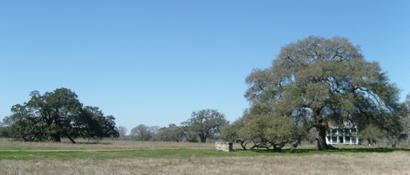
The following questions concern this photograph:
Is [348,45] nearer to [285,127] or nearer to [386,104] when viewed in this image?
[386,104]

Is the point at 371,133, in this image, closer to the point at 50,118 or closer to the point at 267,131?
the point at 267,131

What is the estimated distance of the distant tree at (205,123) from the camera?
167 metres

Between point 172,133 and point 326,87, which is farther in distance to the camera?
point 172,133

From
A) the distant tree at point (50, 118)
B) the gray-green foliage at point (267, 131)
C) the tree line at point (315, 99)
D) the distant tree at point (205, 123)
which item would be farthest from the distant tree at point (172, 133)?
the gray-green foliage at point (267, 131)

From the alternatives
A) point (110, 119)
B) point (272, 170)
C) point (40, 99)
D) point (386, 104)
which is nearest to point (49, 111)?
point (40, 99)

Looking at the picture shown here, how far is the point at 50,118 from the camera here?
108 m

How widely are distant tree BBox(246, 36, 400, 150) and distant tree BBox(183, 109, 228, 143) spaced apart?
Result: 96.2 m

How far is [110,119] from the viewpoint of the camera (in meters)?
129

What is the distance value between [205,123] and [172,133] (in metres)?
14.6

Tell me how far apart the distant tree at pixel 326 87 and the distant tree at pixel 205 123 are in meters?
96.2

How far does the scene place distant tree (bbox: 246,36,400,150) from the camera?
212 ft

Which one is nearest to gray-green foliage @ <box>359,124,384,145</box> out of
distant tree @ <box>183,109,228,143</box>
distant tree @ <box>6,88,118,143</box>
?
distant tree @ <box>6,88,118,143</box>

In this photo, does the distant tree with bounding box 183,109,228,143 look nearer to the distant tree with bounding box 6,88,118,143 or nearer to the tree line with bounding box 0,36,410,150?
the distant tree with bounding box 6,88,118,143

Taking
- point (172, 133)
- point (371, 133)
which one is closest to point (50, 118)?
point (371, 133)
